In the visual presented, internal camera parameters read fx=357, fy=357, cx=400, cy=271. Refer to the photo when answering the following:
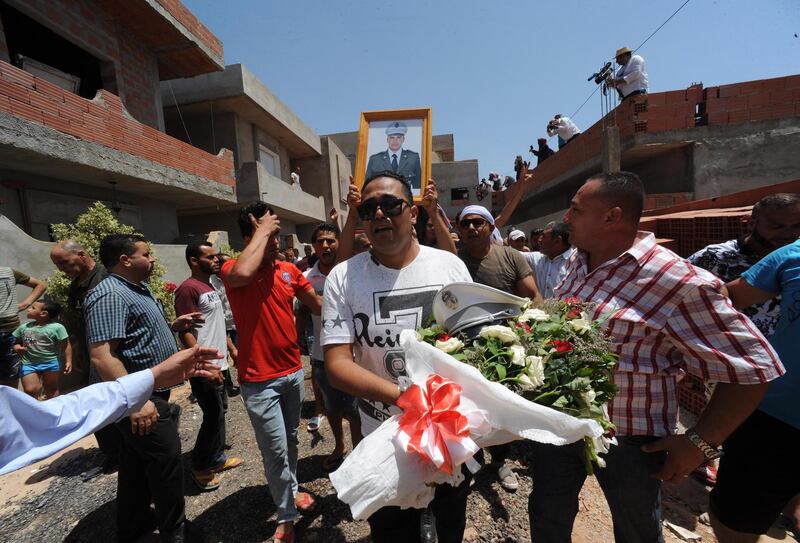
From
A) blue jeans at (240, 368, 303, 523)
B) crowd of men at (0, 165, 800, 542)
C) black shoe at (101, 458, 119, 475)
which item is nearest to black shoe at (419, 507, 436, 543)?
crowd of men at (0, 165, 800, 542)

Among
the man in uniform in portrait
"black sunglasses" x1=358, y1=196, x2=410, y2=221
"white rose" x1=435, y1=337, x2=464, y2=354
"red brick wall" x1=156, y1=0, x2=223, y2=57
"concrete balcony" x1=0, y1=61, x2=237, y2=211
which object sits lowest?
"white rose" x1=435, y1=337, x2=464, y2=354

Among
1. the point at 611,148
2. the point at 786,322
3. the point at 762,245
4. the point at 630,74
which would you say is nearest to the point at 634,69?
the point at 630,74

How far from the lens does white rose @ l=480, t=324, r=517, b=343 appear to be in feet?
4.28

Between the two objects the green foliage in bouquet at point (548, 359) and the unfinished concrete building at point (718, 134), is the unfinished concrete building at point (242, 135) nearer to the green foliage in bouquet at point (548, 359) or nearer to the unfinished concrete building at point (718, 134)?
the unfinished concrete building at point (718, 134)

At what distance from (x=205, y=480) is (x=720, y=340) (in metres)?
3.84

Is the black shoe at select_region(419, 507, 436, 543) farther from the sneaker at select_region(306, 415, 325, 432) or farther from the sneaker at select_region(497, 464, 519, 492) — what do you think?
the sneaker at select_region(306, 415, 325, 432)

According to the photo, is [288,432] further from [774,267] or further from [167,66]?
[167,66]

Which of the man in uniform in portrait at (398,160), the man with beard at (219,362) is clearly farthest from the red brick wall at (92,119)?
the man in uniform in portrait at (398,160)

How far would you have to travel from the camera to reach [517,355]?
1.25 meters

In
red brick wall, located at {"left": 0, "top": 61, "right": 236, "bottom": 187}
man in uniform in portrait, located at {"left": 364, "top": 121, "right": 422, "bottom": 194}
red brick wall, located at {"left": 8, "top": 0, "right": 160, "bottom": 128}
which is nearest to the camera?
man in uniform in portrait, located at {"left": 364, "top": 121, "right": 422, "bottom": 194}

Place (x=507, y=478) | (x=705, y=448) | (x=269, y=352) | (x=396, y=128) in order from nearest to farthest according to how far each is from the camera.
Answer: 1. (x=705, y=448)
2. (x=269, y=352)
3. (x=507, y=478)
4. (x=396, y=128)

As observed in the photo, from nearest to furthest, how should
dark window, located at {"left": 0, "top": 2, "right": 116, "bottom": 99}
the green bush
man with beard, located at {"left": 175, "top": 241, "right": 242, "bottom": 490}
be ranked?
man with beard, located at {"left": 175, "top": 241, "right": 242, "bottom": 490}, the green bush, dark window, located at {"left": 0, "top": 2, "right": 116, "bottom": 99}

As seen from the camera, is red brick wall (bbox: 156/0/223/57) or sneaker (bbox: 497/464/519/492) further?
red brick wall (bbox: 156/0/223/57)

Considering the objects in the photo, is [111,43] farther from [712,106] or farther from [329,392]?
[712,106]
